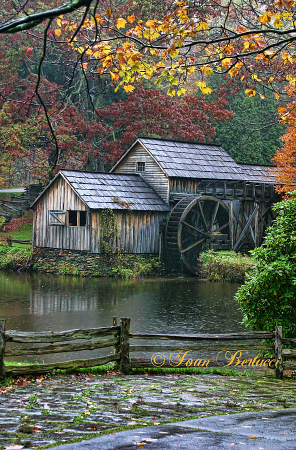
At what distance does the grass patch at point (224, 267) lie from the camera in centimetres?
2575

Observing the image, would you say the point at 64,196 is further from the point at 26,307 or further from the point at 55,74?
the point at 55,74

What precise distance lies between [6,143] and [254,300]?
2637cm

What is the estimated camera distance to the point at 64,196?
28672 millimetres

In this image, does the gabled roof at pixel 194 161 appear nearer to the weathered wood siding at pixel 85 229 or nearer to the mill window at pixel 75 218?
the weathered wood siding at pixel 85 229

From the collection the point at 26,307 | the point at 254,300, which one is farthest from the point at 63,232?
the point at 254,300

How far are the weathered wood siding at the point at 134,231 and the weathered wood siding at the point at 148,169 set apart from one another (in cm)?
149

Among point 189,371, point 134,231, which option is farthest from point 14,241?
point 189,371

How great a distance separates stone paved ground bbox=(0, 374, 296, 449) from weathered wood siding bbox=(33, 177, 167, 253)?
18588 mm

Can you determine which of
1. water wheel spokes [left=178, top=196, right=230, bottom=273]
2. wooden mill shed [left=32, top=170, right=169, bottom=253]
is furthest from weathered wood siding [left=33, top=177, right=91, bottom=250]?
water wheel spokes [left=178, top=196, right=230, bottom=273]

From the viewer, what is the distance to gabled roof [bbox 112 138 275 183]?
30688mm

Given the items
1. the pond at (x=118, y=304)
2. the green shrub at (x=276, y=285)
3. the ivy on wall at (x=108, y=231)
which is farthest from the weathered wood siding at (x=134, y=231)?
the green shrub at (x=276, y=285)

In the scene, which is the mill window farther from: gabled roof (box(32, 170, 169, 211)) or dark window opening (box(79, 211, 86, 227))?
gabled roof (box(32, 170, 169, 211))

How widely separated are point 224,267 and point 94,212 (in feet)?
21.4

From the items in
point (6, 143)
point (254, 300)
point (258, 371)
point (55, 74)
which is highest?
point (55, 74)
